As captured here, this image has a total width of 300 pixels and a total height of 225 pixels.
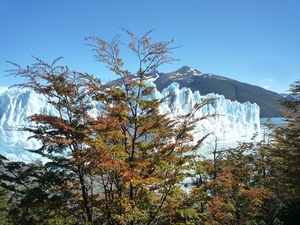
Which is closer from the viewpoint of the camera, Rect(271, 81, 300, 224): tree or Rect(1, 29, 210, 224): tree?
Rect(1, 29, 210, 224): tree

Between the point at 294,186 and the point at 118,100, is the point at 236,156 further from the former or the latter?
the point at 118,100

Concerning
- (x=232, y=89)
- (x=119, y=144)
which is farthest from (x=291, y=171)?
(x=232, y=89)

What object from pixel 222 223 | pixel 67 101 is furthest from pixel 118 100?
pixel 222 223

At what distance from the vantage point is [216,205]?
8.91 meters

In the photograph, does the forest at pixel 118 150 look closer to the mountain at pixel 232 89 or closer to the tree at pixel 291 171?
the tree at pixel 291 171

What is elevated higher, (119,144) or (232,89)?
(232,89)

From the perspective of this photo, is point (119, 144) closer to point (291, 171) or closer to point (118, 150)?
point (118, 150)

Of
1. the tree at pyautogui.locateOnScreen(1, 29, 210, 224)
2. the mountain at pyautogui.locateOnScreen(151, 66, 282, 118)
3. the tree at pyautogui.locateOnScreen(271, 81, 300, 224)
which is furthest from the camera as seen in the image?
the mountain at pyautogui.locateOnScreen(151, 66, 282, 118)

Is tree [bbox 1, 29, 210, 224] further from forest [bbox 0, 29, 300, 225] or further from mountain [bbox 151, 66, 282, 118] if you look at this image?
mountain [bbox 151, 66, 282, 118]

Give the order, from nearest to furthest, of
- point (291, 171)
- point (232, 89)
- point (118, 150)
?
point (118, 150), point (291, 171), point (232, 89)

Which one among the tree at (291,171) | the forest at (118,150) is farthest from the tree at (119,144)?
the tree at (291,171)

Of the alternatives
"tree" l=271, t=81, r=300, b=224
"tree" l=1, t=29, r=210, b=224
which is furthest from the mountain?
"tree" l=1, t=29, r=210, b=224

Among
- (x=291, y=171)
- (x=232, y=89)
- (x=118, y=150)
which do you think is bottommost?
(x=291, y=171)

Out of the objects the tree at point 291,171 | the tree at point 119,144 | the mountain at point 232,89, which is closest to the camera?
the tree at point 119,144
